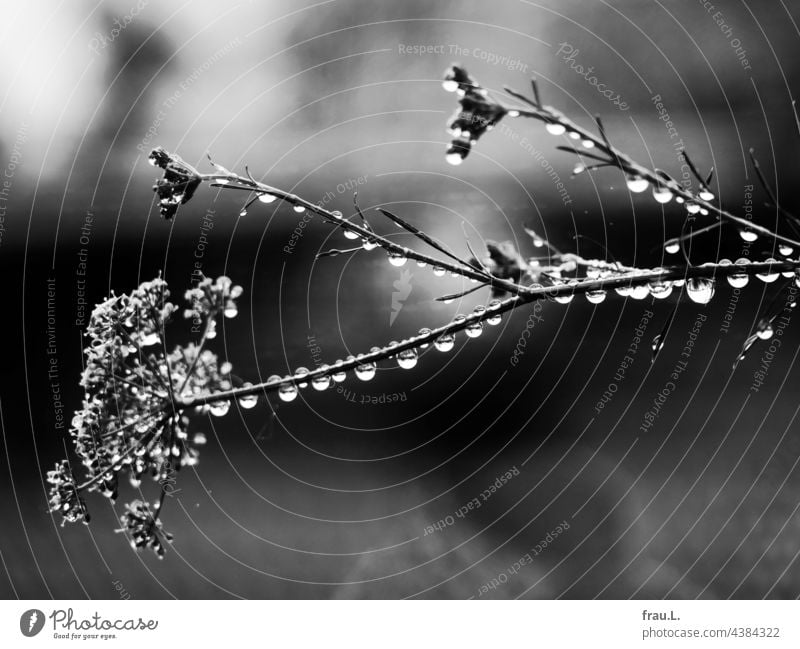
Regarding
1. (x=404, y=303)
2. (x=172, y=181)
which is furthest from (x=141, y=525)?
(x=404, y=303)

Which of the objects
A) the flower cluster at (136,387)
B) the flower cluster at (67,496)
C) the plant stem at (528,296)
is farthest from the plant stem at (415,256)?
the flower cluster at (67,496)

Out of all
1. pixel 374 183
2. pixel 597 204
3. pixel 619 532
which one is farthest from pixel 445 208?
pixel 619 532

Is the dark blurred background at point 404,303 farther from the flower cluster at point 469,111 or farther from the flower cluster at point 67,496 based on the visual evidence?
the flower cluster at point 469,111

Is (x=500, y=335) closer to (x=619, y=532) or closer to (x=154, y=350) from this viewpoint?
(x=619, y=532)

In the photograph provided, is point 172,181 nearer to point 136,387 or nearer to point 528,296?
point 136,387

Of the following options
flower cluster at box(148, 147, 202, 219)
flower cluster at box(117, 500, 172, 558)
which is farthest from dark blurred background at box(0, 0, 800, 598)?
flower cluster at box(148, 147, 202, 219)
